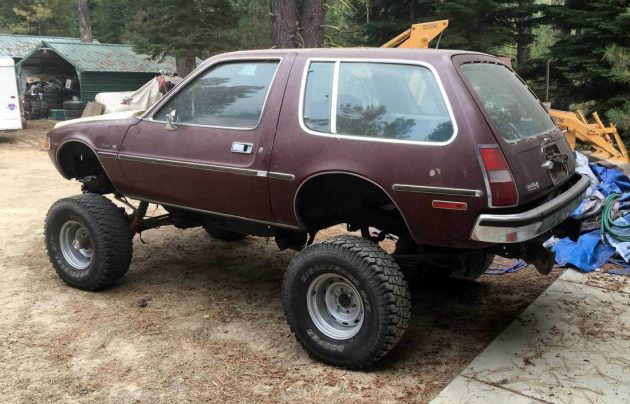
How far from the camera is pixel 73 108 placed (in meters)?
21.2

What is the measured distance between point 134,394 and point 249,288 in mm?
1916

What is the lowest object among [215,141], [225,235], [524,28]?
[225,235]

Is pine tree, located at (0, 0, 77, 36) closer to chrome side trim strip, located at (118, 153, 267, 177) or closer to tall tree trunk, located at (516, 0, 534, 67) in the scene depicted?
tall tree trunk, located at (516, 0, 534, 67)

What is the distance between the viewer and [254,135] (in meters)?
4.08

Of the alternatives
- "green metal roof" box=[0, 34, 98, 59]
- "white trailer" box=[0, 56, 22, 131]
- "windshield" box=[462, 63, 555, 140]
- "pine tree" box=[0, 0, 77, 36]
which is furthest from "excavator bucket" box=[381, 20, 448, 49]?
"pine tree" box=[0, 0, 77, 36]

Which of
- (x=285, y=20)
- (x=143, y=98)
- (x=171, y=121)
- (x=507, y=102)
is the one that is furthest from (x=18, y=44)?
(x=507, y=102)

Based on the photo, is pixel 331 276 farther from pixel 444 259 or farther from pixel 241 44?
pixel 241 44

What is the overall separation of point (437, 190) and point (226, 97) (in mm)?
1899

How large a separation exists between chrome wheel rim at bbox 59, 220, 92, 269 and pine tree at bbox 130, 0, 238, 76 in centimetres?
1278

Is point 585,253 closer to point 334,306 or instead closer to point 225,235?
point 334,306

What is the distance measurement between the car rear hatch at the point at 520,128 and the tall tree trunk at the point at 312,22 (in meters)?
6.26

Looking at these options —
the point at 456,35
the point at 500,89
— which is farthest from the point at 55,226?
the point at 456,35

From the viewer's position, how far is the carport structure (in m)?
22.4

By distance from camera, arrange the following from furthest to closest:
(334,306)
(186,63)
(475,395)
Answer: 1. (186,63)
2. (334,306)
3. (475,395)
